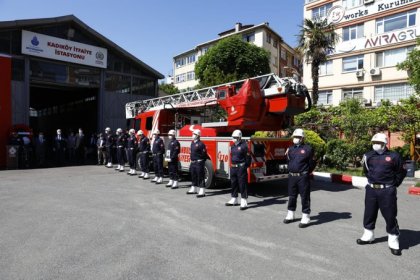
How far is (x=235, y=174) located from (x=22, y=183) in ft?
25.0

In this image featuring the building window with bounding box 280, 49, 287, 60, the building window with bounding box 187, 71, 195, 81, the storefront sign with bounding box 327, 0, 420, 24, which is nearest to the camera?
the storefront sign with bounding box 327, 0, 420, 24

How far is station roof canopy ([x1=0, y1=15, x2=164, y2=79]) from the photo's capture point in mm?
16859

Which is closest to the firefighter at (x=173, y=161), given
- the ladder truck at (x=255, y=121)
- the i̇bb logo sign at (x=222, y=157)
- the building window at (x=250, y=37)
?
the ladder truck at (x=255, y=121)

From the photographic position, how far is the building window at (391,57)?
2650 cm

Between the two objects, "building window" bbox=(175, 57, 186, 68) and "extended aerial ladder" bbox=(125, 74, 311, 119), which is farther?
"building window" bbox=(175, 57, 186, 68)

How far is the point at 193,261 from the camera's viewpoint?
4.57 meters

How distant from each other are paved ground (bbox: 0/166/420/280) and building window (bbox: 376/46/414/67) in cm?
2113

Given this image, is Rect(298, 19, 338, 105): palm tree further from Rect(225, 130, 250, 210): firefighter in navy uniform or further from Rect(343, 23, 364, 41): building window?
Rect(225, 130, 250, 210): firefighter in navy uniform

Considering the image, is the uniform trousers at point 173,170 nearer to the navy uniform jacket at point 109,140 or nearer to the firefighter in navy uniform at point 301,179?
the firefighter in navy uniform at point 301,179

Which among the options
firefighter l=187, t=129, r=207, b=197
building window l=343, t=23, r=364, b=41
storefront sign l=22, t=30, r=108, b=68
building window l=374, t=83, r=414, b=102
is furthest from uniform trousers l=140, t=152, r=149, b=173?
building window l=343, t=23, r=364, b=41

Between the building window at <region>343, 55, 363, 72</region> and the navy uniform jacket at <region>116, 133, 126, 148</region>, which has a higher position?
the building window at <region>343, 55, 363, 72</region>

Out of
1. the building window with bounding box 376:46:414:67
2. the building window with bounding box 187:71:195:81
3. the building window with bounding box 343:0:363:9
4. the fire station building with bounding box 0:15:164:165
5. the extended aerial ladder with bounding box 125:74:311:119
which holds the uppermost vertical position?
the building window with bounding box 343:0:363:9

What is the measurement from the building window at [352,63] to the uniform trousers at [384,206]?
2732 cm

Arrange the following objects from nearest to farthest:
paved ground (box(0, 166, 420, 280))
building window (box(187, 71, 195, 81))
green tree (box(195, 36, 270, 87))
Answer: paved ground (box(0, 166, 420, 280)) < green tree (box(195, 36, 270, 87)) < building window (box(187, 71, 195, 81))
